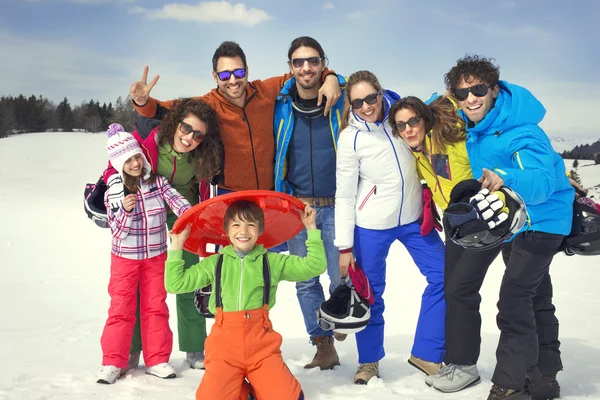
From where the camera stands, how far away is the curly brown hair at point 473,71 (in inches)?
140

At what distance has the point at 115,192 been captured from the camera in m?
4.19

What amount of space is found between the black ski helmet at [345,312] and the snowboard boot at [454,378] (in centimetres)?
66

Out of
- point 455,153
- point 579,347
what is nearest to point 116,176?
point 455,153

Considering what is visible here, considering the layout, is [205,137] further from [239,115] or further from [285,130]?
[285,130]

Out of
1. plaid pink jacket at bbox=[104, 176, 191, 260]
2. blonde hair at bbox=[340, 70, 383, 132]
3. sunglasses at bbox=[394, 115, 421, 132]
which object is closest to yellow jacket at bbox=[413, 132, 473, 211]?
sunglasses at bbox=[394, 115, 421, 132]

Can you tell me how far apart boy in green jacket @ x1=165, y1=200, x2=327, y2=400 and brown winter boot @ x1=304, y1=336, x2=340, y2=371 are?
1.04 meters

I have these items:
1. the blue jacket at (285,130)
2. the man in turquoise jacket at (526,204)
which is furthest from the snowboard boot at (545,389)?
the blue jacket at (285,130)

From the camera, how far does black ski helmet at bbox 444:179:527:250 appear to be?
2.98m

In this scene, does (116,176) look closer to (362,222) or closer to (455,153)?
(362,222)

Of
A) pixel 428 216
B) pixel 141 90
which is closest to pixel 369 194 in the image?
pixel 428 216

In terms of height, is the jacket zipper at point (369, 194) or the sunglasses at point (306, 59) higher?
the sunglasses at point (306, 59)

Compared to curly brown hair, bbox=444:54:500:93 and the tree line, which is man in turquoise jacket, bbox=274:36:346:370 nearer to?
curly brown hair, bbox=444:54:500:93

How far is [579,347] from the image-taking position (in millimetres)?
5484

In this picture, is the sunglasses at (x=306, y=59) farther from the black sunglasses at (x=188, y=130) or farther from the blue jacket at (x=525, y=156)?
the blue jacket at (x=525, y=156)
